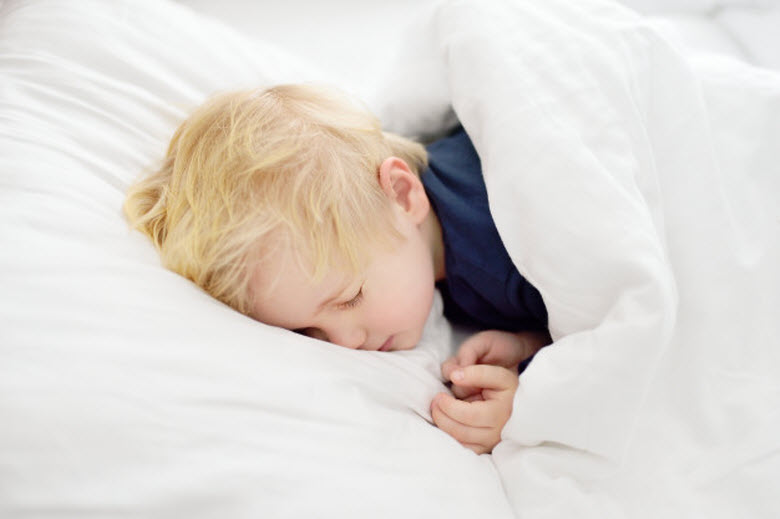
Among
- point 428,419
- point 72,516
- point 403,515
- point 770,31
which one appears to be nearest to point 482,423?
point 428,419

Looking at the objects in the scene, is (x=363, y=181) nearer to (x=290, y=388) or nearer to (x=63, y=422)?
(x=290, y=388)

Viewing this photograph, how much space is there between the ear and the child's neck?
0.03 meters

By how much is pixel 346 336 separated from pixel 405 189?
0.66 feet

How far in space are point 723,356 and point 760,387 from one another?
0.15ft

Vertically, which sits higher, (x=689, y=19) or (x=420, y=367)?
(x=689, y=19)

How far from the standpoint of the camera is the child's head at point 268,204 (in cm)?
67

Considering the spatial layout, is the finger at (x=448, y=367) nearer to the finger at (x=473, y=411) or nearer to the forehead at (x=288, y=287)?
the finger at (x=473, y=411)

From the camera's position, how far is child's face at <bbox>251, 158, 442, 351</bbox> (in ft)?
2.23

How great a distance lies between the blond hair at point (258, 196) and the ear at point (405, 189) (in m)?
0.01

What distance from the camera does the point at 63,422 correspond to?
48 centimetres

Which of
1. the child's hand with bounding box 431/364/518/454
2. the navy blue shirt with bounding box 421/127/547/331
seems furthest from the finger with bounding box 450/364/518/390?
the navy blue shirt with bounding box 421/127/547/331

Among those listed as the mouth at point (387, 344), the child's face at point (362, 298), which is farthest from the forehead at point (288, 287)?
the mouth at point (387, 344)

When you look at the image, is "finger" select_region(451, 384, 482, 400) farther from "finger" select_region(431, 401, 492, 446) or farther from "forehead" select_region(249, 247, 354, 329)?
"forehead" select_region(249, 247, 354, 329)

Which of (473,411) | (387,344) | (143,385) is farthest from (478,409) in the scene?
(143,385)
